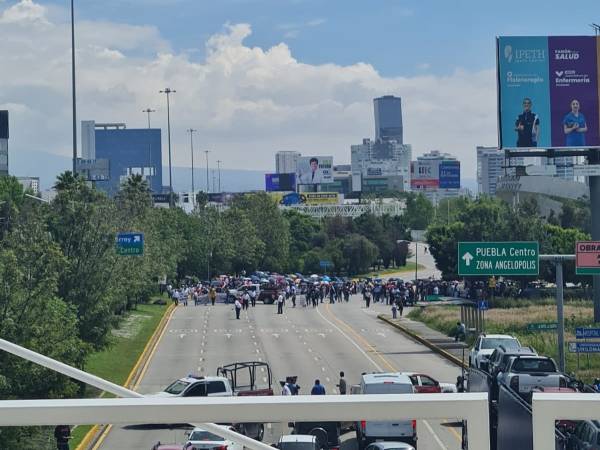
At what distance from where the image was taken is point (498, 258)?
Answer: 37594mm

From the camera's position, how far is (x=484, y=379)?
20844 millimetres

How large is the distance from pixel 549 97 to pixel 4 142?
120 meters

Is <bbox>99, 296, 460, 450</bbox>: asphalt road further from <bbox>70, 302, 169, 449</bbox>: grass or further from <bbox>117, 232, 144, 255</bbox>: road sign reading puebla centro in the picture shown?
<bbox>117, 232, 144, 255</bbox>: road sign reading puebla centro

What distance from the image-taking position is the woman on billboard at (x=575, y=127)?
5159 centimetres

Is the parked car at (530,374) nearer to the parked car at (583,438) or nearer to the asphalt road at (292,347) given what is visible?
the asphalt road at (292,347)

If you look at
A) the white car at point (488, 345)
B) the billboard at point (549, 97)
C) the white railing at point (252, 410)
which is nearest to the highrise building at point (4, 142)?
the billboard at point (549, 97)

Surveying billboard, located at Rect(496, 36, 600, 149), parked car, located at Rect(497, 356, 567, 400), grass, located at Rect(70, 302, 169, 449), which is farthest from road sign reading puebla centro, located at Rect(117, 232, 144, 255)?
billboard, located at Rect(496, 36, 600, 149)

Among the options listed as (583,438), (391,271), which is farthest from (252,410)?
(391,271)

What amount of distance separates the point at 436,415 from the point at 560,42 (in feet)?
168

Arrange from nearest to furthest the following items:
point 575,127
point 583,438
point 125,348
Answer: point 583,438
point 125,348
point 575,127

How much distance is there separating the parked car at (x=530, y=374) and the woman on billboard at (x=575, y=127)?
27558 mm

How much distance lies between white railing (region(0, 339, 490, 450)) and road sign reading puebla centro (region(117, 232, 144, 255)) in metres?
37.4

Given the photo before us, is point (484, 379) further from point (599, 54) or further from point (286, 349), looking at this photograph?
point (599, 54)

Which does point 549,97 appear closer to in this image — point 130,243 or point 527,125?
point 527,125
